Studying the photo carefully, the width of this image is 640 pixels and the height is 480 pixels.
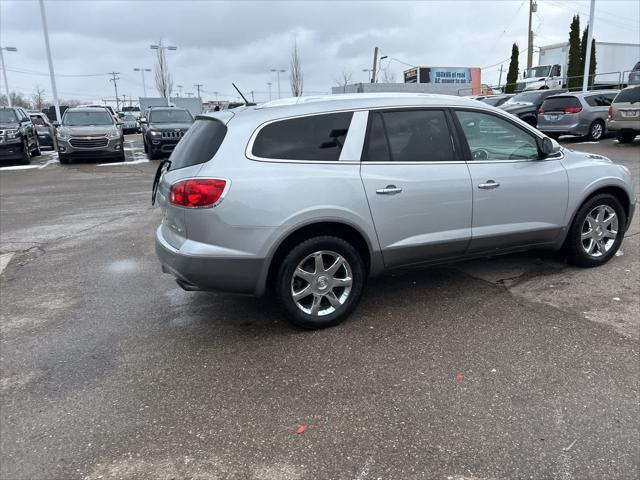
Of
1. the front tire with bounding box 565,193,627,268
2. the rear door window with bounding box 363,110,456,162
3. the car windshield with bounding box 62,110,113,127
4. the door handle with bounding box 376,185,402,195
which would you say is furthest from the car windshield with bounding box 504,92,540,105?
the door handle with bounding box 376,185,402,195

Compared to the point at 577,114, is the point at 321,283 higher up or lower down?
lower down

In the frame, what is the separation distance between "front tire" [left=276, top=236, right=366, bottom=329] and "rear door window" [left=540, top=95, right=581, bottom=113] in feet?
51.6

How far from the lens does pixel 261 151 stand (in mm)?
3795

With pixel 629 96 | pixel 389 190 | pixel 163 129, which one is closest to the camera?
pixel 389 190

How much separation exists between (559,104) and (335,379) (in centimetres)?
1680

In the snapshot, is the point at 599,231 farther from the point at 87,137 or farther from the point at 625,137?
the point at 87,137

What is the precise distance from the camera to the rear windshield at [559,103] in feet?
56.2

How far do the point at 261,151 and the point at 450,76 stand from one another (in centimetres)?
5771

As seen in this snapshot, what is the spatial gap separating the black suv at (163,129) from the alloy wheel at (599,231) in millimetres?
13881

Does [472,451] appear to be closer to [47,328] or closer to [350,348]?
[350,348]

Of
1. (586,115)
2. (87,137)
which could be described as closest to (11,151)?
(87,137)

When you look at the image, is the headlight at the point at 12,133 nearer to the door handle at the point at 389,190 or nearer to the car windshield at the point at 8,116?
the car windshield at the point at 8,116

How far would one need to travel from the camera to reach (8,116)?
675 inches

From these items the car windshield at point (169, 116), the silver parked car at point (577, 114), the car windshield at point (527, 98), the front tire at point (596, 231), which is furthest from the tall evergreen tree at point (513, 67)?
the front tire at point (596, 231)
